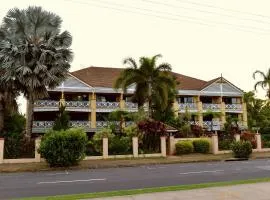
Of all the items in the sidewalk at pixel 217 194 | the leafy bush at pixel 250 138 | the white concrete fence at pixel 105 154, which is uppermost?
the leafy bush at pixel 250 138

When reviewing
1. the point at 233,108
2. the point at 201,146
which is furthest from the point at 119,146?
the point at 233,108

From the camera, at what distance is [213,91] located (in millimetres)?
52219

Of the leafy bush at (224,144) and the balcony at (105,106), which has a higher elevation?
the balcony at (105,106)

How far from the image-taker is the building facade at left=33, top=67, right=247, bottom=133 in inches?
1726

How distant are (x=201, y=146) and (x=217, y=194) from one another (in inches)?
925

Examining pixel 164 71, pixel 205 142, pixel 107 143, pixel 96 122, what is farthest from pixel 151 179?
pixel 96 122

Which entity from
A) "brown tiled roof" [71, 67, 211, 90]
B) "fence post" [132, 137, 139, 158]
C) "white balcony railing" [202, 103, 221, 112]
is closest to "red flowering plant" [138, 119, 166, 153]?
"fence post" [132, 137, 139, 158]

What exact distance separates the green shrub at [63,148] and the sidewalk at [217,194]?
13.5 m

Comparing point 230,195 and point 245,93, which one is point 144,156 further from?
point 245,93

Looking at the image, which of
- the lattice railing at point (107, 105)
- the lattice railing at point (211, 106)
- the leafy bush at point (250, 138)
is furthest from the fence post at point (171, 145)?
the lattice railing at point (211, 106)

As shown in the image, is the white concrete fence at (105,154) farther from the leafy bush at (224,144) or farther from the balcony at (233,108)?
the balcony at (233,108)

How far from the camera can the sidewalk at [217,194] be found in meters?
11.0

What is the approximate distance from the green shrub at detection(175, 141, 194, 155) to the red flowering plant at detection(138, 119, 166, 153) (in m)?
1.67

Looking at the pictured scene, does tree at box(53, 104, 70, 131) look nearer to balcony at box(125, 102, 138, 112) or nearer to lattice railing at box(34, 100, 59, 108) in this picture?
lattice railing at box(34, 100, 59, 108)
